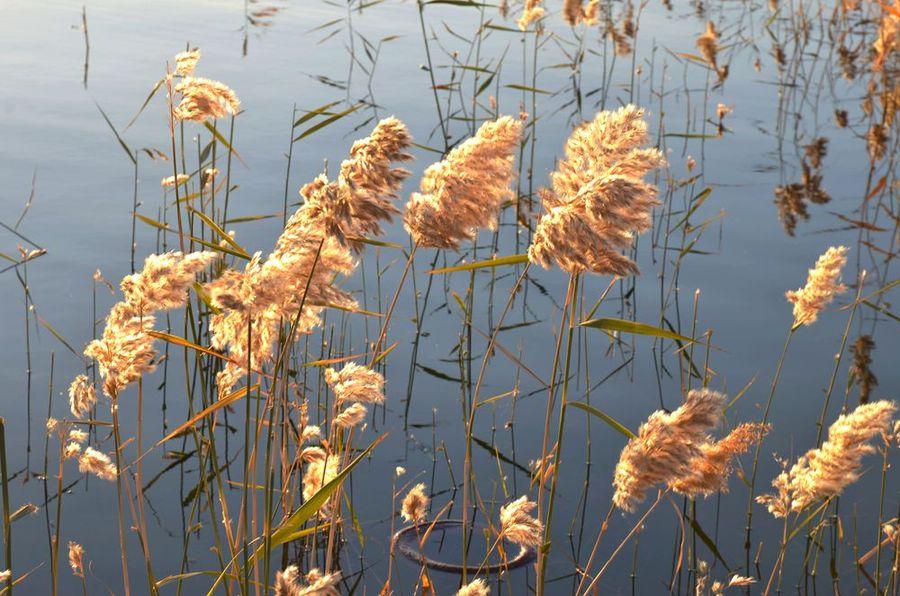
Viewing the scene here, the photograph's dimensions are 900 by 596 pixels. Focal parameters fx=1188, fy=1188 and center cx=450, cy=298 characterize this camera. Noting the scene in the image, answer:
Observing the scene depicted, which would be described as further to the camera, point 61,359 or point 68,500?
point 61,359

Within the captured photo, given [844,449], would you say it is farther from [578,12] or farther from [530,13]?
[578,12]

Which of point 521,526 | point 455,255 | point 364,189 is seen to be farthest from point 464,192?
point 455,255

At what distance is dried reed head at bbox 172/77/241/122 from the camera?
2.81 metres

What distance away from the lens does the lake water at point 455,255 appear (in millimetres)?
3355

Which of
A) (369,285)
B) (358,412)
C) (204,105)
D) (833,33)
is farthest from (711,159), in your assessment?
(358,412)

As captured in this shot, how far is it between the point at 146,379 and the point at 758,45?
6597 mm

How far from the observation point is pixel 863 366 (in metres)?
4.45

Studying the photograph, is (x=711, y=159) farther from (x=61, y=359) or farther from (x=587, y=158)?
(x=587, y=158)

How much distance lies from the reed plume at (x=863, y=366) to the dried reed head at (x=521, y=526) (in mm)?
2409

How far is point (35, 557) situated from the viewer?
301cm

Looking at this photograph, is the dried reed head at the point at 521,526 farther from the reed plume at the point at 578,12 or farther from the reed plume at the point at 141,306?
the reed plume at the point at 578,12

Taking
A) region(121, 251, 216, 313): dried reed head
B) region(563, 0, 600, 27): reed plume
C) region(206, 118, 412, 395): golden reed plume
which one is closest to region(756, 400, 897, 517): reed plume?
region(206, 118, 412, 395): golden reed plume

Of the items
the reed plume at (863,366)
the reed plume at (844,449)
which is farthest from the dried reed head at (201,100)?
the reed plume at (863,366)

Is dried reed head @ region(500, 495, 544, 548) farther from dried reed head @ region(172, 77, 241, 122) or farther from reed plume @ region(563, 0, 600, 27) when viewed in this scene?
reed plume @ region(563, 0, 600, 27)
